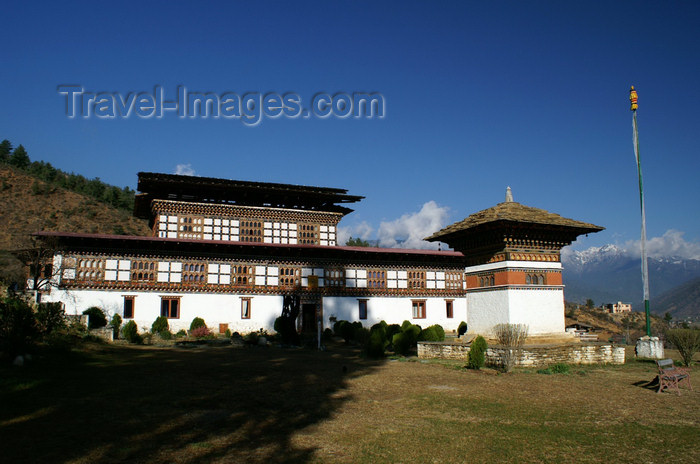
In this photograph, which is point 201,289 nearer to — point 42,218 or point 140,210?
point 140,210

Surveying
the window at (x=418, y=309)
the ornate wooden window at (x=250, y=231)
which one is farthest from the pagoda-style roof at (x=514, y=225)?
the ornate wooden window at (x=250, y=231)

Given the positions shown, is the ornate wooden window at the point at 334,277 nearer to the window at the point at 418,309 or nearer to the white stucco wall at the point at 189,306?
the white stucco wall at the point at 189,306

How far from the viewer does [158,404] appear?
11.7 metres

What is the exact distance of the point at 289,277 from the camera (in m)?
43.3

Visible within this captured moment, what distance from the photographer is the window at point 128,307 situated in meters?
37.4

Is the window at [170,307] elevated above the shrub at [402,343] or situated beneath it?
elevated above

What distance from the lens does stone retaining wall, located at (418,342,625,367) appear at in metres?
19.2

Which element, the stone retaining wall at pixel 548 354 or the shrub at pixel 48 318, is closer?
the shrub at pixel 48 318

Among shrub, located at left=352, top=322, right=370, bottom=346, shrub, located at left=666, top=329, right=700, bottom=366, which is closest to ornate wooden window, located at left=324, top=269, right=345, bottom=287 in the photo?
shrub, located at left=352, top=322, right=370, bottom=346

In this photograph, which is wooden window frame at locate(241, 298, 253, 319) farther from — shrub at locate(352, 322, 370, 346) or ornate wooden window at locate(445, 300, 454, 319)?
ornate wooden window at locate(445, 300, 454, 319)

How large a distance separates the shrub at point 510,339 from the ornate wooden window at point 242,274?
81.9 feet

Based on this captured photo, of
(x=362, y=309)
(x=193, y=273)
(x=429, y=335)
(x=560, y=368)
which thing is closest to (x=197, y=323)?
(x=193, y=273)

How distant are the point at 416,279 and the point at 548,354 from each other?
91.6 feet

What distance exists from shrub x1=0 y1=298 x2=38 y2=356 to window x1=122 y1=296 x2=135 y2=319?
2175cm
